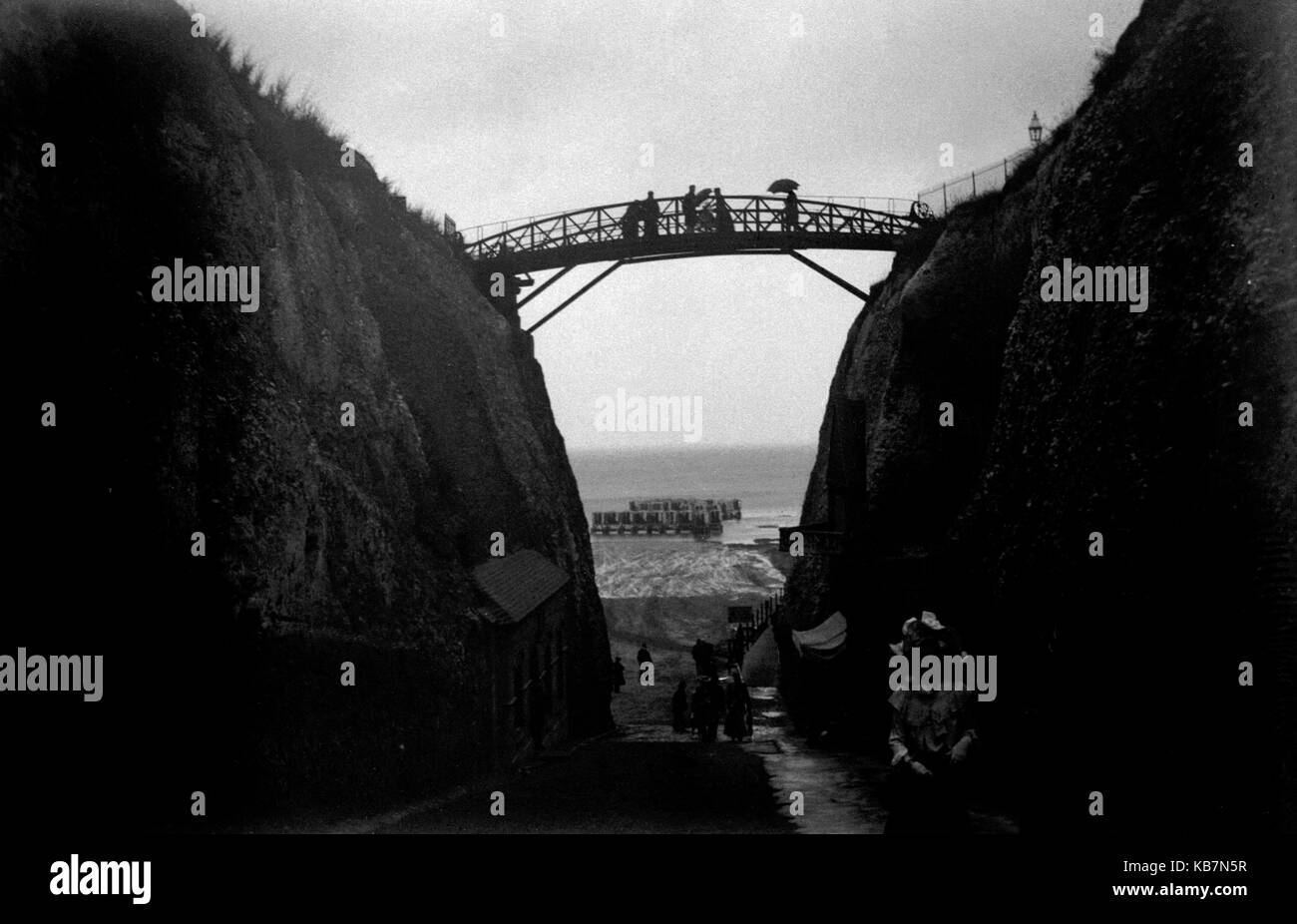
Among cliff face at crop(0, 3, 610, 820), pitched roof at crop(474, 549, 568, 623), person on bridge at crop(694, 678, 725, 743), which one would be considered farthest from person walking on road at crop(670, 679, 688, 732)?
cliff face at crop(0, 3, 610, 820)

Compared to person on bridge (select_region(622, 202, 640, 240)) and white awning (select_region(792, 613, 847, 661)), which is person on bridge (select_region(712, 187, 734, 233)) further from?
white awning (select_region(792, 613, 847, 661))

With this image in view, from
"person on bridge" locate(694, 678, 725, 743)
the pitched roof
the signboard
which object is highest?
the pitched roof

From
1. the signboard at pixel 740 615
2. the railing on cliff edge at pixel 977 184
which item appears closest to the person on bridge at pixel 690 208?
the railing on cliff edge at pixel 977 184

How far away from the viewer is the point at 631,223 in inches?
868

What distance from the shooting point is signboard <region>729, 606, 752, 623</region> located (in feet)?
117

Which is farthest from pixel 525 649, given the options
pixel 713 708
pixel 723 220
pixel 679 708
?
pixel 723 220

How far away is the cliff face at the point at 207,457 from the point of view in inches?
343

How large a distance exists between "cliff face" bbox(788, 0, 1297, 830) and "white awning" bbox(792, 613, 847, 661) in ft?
14.8

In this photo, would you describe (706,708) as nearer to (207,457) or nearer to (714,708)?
(714,708)

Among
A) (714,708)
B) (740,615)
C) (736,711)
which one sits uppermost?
(714,708)

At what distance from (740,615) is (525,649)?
2041cm

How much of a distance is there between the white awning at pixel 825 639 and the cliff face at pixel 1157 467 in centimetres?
450
